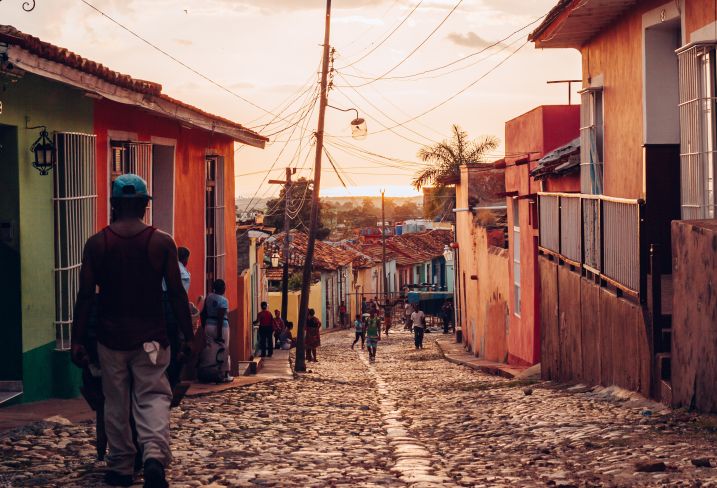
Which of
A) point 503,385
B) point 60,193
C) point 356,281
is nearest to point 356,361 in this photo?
point 503,385

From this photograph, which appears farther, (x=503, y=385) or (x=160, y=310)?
(x=503, y=385)

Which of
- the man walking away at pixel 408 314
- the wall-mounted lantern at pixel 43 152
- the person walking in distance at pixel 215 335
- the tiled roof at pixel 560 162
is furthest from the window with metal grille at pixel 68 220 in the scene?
the man walking away at pixel 408 314

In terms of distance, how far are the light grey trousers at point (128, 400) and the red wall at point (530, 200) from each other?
1392 cm

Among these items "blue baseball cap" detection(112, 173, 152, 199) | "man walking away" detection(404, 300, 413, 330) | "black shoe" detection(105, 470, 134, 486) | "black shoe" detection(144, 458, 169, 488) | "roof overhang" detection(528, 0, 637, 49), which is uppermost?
"roof overhang" detection(528, 0, 637, 49)

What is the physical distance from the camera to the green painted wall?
10203 millimetres

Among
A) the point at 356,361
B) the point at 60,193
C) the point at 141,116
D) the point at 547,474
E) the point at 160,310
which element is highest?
the point at 141,116

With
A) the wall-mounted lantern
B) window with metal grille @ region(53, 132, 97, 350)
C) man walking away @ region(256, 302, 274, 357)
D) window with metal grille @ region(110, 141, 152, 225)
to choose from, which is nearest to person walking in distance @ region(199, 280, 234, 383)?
window with metal grille @ region(110, 141, 152, 225)

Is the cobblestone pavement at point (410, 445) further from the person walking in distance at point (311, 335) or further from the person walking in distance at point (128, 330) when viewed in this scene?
the person walking in distance at point (311, 335)

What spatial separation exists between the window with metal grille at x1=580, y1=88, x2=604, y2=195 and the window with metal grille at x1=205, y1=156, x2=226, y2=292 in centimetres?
658

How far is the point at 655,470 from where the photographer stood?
20.9ft

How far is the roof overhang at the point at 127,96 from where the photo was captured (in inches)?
358

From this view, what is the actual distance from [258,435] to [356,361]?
844 inches

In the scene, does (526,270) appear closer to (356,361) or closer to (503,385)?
(503,385)

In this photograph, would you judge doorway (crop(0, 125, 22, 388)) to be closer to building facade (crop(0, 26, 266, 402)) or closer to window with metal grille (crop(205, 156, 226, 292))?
building facade (crop(0, 26, 266, 402))
